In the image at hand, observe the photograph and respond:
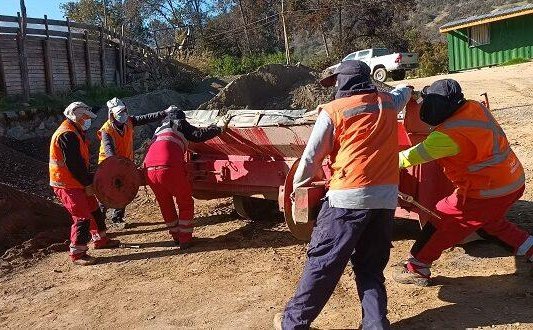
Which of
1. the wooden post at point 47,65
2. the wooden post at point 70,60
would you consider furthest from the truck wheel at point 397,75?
the wooden post at point 47,65

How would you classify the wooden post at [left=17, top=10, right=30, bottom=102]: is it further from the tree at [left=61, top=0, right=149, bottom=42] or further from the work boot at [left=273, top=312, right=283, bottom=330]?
the tree at [left=61, top=0, right=149, bottom=42]

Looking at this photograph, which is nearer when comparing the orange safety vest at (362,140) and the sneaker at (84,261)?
the orange safety vest at (362,140)

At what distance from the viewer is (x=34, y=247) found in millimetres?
6285

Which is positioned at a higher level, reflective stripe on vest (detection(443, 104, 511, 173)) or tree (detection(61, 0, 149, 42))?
tree (detection(61, 0, 149, 42))

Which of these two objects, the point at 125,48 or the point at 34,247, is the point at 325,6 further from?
the point at 34,247

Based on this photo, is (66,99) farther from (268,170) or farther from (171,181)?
(268,170)

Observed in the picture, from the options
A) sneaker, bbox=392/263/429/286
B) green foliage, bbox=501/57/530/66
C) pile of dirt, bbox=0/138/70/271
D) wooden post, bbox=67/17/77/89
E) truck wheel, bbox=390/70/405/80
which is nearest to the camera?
sneaker, bbox=392/263/429/286

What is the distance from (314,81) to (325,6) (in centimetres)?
2075

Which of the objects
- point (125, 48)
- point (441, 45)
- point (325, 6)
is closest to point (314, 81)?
point (125, 48)

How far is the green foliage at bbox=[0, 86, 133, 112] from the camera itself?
41.5ft

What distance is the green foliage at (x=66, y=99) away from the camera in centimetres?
1266

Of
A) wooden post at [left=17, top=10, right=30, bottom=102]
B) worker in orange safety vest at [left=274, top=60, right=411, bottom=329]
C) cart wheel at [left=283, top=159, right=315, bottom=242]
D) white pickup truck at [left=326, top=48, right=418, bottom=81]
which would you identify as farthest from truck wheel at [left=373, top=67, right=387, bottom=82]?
worker in orange safety vest at [left=274, top=60, right=411, bottom=329]

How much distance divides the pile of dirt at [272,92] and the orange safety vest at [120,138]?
4194 millimetres

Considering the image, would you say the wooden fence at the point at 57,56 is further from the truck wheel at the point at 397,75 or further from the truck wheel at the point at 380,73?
the truck wheel at the point at 397,75
